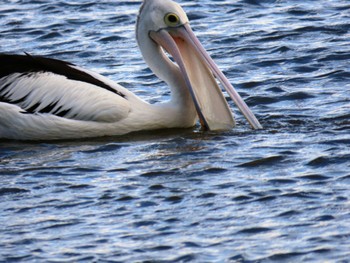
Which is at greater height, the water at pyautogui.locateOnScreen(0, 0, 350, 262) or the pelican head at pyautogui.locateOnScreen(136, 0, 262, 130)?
the pelican head at pyautogui.locateOnScreen(136, 0, 262, 130)

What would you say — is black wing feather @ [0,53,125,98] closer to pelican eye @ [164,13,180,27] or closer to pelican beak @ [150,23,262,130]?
pelican beak @ [150,23,262,130]

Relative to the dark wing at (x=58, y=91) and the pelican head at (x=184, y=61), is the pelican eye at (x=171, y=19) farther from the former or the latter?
the dark wing at (x=58, y=91)

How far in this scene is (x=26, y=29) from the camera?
40.2 ft

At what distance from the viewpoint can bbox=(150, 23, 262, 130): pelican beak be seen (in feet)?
28.1

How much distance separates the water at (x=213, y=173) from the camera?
5922 mm

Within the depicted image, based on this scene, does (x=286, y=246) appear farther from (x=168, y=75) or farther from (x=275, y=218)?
(x=168, y=75)

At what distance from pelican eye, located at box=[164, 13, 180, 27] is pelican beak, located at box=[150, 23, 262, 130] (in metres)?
0.05

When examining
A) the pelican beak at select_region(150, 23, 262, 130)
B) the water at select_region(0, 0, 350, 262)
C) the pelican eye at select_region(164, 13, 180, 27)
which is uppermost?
the pelican eye at select_region(164, 13, 180, 27)

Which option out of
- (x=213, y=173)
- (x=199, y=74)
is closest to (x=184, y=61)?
(x=199, y=74)

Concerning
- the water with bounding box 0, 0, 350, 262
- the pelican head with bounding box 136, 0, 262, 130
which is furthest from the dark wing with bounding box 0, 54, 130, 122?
the pelican head with bounding box 136, 0, 262, 130

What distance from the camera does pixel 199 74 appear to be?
8656 mm

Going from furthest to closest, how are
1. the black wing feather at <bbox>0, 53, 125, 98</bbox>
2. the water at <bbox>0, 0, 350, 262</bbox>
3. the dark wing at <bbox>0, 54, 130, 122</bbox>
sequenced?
the black wing feather at <bbox>0, 53, 125, 98</bbox>, the dark wing at <bbox>0, 54, 130, 122</bbox>, the water at <bbox>0, 0, 350, 262</bbox>

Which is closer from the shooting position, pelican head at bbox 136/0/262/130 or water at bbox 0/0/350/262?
water at bbox 0/0/350/262

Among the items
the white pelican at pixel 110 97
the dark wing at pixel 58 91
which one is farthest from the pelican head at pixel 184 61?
the dark wing at pixel 58 91
